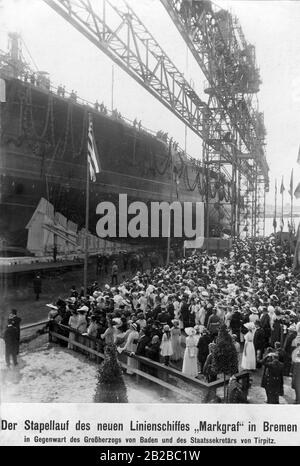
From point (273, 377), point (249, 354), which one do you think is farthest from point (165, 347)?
point (273, 377)

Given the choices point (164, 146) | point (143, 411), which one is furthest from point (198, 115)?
point (143, 411)

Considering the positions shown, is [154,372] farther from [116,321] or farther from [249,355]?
[249,355]

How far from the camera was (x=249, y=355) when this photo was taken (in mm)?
9633

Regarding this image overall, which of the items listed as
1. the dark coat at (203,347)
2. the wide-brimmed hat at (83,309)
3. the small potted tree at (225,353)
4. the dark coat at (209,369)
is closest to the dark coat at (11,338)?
the wide-brimmed hat at (83,309)

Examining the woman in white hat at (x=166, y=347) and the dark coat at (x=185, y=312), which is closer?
the woman in white hat at (x=166, y=347)

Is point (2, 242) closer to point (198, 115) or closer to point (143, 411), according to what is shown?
point (143, 411)

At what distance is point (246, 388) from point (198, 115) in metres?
21.6

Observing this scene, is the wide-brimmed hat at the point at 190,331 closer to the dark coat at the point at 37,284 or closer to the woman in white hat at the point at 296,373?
the woman in white hat at the point at 296,373

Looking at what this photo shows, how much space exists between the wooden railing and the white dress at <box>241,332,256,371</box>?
1.02 metres

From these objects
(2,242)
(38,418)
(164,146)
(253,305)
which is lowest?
(38,418)

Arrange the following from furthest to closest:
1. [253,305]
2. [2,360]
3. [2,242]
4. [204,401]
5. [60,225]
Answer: [60,225] → [2,242] → [253,305] → [2,360] → [204,401]

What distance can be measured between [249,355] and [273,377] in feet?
5.94

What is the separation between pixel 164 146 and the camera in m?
35.8

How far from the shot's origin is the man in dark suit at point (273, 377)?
7848 mm
